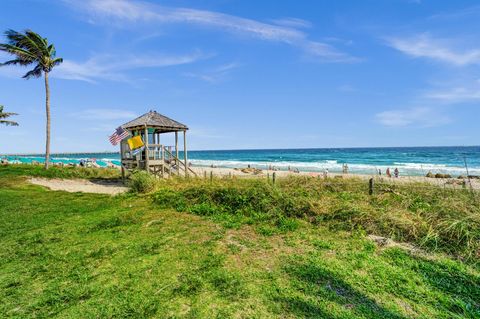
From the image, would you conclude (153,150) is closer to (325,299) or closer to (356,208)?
(356,208)

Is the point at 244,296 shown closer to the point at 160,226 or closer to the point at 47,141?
the point at 160,226

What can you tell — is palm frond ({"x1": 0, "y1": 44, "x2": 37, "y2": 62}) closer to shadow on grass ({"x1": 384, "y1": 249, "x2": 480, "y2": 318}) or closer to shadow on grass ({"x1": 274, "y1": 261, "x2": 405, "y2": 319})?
shadow on grass ({"x1": 274, "y1": 261, "x2": 405, "y2": 319})

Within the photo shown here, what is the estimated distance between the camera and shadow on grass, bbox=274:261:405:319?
3.19 metres

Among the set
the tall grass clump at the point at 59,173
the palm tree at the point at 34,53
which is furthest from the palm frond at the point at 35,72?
the tall grass clump at the point at 59,173

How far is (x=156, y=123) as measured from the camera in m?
15.9

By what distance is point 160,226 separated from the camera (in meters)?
6.65

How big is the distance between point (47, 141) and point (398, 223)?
2381 cm

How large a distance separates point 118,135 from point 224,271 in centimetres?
1374

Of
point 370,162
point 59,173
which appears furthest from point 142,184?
point 370,162

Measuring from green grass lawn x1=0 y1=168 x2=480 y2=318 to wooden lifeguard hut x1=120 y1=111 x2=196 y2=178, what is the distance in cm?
871

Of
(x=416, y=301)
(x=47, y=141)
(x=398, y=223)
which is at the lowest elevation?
(x=416, y=301)

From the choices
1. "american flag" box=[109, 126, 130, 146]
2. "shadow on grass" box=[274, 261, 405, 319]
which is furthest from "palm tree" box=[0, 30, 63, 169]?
"shadow on grass" box=[274, 261, 405, 319]

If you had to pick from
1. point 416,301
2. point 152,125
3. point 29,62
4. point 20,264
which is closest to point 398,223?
point 416,301

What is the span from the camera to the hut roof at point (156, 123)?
620 inches
